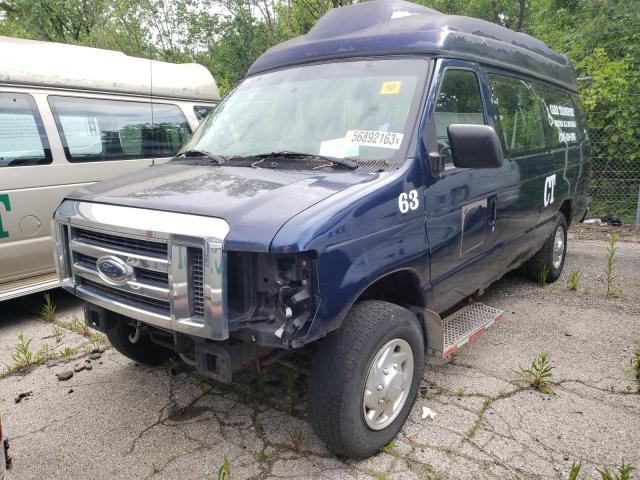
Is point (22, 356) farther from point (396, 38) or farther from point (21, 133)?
point (396, 38)

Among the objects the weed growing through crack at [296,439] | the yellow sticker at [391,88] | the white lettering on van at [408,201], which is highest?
the yellow sticker at [391,88]

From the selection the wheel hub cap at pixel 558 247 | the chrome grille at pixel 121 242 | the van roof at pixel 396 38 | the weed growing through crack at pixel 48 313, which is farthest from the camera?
the wheel hub cap at pixel 558 247

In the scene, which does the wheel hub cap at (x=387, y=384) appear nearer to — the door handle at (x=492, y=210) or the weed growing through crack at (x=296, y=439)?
the weed growing through crack at (x=296, y=439)

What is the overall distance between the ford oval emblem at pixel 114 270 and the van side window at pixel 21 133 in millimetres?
2791

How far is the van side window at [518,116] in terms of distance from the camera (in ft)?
13.0

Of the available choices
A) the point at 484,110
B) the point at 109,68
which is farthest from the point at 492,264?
the point at 109,68

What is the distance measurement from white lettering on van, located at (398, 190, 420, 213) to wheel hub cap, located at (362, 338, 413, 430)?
2.39ft

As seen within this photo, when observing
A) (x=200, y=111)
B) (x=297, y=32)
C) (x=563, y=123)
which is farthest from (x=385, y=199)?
(x=297, y=32)

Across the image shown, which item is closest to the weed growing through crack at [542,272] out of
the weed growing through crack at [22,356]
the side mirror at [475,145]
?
the side mirror at [475,145]

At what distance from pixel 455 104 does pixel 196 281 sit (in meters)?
2.11

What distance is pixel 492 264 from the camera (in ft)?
13.1

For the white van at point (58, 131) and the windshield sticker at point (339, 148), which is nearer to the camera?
the windshield sticker at point (339, 148)

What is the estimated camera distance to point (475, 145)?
286cm

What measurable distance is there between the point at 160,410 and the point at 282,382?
83 centimetres
